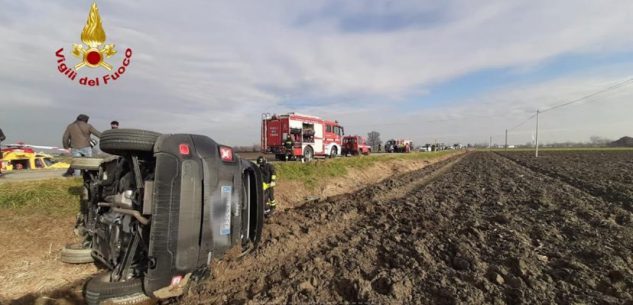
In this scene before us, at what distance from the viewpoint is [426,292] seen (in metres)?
3.22

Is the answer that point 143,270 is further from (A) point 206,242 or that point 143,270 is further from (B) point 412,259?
(B) point 412,259

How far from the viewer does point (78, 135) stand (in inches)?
301

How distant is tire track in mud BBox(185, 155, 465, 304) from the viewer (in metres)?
3.30

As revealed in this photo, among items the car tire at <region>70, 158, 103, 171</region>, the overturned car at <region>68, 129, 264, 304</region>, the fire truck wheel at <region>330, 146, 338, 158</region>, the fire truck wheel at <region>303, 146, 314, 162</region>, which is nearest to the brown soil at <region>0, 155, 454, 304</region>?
the overturned car at <region>68, 129, 264, 304</region>

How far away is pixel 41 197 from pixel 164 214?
470 cm

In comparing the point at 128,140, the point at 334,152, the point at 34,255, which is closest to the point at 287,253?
the point at 128,140

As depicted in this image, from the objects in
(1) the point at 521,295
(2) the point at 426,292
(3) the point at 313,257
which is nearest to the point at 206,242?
(3) the point at 313,257

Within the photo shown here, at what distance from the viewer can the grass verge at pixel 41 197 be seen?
5.68 metres

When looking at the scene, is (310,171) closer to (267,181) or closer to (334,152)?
(267,181)

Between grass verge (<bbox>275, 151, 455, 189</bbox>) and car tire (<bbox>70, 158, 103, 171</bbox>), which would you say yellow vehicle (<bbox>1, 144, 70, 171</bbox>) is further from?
car tire (<bbox>70, 158, 103, 171</bbox>)

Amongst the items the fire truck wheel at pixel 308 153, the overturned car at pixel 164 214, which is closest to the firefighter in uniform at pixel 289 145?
the fire truck wheel at pixel 308 153

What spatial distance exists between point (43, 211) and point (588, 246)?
8.60 metres

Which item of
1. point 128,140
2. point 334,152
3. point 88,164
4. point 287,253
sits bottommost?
point 287,253

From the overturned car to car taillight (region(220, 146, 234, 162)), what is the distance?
0.04ft
